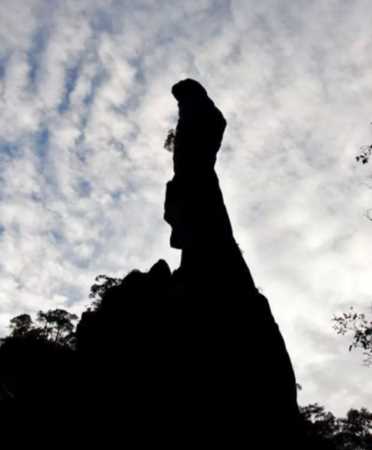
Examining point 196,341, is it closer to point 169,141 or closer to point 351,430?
point 169,141

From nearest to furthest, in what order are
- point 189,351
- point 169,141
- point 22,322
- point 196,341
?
point 189,351, point 196,341, point 169,141, point 22,322

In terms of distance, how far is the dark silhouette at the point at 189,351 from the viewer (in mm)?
16578

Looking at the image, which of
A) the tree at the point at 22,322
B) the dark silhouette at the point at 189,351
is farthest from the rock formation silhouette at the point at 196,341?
the tree at the point at 22,322

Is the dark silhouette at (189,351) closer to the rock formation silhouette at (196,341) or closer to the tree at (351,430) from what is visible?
the rock formation silhouette at (196,341)

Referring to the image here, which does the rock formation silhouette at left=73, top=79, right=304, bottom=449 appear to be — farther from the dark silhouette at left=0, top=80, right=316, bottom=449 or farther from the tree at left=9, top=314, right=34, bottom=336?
the tree at left=9, top=314, right=34, bottom=336

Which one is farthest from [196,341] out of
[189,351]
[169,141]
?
[169,141]

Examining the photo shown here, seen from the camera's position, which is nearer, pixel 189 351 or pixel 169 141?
pixel 189 351

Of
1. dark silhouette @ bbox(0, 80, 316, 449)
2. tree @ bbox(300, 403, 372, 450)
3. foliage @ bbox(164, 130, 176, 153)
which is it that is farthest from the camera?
tree @ bbox(300, 403, 372, 450)

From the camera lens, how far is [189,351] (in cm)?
1880

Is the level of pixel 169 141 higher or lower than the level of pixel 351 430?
higher

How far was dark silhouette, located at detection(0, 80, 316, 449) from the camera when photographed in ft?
54.4

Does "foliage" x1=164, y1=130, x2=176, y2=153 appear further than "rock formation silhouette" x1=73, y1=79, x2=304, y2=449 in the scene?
Yes

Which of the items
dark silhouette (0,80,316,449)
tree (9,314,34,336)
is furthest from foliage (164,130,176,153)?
tree (9,314,34,336)

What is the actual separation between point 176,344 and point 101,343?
4.83m
